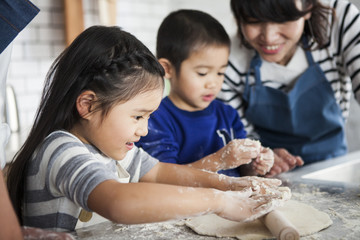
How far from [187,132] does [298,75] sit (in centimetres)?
59

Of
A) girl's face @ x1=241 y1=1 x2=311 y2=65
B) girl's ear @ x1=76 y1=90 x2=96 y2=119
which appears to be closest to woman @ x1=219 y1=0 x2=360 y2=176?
girl's face @ x1=241 y1=1 x2=311 y2=65

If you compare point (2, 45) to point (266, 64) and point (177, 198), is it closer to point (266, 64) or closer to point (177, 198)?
point (177, 198)

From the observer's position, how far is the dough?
961 millimetres

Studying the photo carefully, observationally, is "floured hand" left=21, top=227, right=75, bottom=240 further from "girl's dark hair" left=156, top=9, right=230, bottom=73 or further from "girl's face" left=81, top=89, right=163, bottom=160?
"girl's dark hair" left=156, top=9, right=230, bottom=73

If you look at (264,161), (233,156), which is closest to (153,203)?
(233,156)

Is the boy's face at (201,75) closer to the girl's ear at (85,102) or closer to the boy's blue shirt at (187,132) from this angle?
the boy's blue shirt at (187,132)

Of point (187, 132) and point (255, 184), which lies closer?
point (255, 184)

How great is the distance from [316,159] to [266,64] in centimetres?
47

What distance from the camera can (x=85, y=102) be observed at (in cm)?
102

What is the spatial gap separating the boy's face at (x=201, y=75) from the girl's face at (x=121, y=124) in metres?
0.45

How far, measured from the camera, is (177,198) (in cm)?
86

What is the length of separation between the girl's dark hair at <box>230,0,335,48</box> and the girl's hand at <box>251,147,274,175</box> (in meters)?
0.49

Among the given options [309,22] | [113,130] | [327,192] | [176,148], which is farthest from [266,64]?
[113,130]

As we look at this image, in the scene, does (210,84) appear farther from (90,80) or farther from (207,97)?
(90,80)
